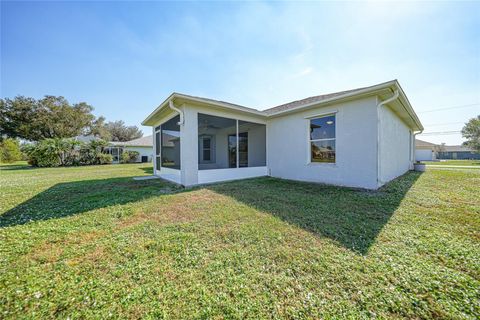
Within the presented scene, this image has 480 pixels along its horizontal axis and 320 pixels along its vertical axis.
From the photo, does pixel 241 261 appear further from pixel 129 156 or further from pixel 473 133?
pixel 473 133

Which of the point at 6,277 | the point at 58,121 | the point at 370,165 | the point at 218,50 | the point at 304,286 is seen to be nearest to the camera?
the point at 304,286

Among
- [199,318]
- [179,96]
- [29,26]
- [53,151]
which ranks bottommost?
[199,318]

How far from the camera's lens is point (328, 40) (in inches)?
267

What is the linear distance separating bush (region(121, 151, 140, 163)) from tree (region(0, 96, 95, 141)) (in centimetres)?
1165

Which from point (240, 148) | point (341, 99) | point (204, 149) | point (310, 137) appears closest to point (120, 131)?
point (204, 149)

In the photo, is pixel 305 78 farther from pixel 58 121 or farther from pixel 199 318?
pixel 58 121

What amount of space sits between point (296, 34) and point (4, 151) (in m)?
32.8

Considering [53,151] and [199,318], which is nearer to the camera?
[199,318]

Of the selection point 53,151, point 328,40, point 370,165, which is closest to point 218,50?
point 328,40

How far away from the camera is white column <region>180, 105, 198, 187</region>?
236 inches

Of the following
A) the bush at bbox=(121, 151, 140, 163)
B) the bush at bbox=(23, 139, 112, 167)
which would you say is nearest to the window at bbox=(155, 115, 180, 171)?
the bush at bbox=(23, 139, 112, 167)

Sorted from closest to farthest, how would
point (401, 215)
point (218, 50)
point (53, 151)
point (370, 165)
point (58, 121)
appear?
point (401, 215), point (370, 165), point (218, 50), point (53, 151), point (58, 121)

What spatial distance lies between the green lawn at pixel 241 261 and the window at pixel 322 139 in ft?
8.98

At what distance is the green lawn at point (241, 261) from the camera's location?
1.49 meters
